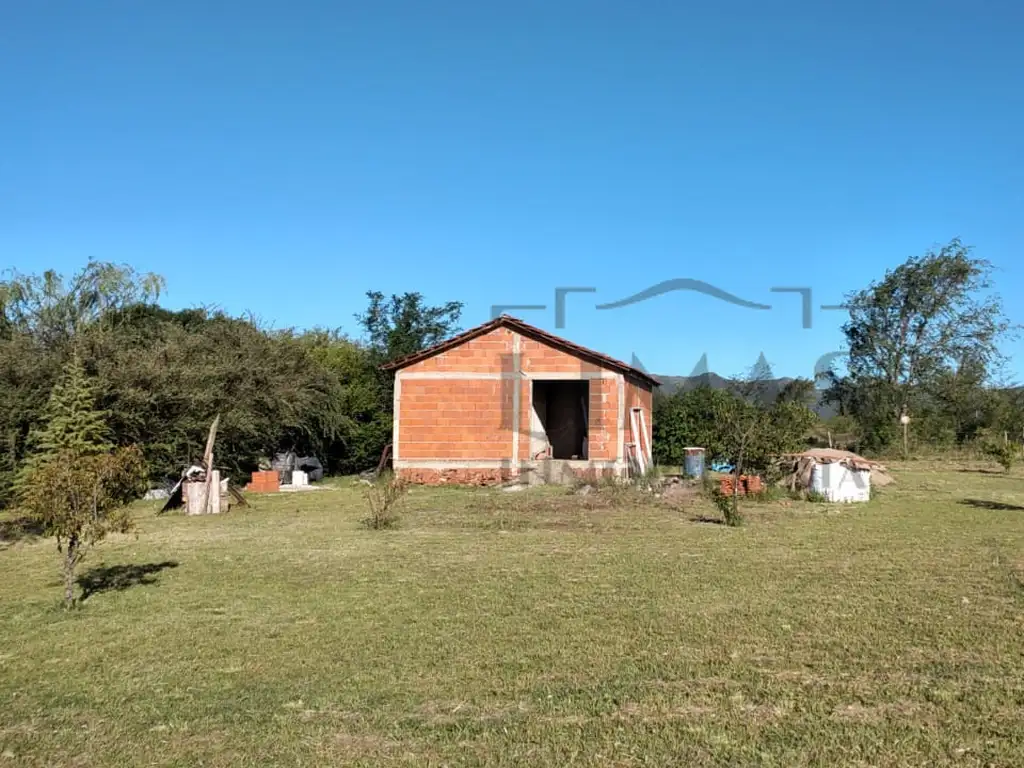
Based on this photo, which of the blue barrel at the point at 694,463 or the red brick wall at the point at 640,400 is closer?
the blue barrel at the point at 694,463

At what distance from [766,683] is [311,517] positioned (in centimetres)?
1018

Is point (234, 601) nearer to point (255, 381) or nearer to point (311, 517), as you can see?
point (311, 517)

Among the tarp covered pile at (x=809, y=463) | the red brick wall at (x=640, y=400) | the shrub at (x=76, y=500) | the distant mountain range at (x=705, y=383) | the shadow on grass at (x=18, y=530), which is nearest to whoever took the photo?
the shrub at (x=76, y=500)

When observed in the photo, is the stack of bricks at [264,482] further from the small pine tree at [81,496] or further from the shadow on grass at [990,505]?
the shadow on grass at [990,505]

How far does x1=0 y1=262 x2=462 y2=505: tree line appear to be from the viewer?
1636 cm

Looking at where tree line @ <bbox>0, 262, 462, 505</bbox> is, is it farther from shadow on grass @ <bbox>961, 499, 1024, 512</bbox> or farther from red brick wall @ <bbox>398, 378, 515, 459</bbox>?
shadow on grass @ <bbox>961, 499, 1024, 512</bbox>

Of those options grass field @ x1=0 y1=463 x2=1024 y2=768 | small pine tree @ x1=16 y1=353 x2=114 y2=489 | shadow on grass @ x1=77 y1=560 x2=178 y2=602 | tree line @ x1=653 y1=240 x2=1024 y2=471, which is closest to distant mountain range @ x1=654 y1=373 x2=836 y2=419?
tree line @ x1=653 y1=240 x2=1024 y2=471

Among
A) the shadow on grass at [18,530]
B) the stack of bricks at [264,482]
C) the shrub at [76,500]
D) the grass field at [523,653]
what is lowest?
the grass field at [523,653]

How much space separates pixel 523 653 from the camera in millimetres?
5148

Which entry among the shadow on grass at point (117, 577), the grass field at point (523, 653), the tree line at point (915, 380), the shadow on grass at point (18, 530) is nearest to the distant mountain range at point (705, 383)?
the tree line at point (915, 380)

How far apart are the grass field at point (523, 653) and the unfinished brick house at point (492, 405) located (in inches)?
382

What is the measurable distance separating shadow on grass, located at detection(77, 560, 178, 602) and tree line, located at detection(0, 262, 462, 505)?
4.50 m

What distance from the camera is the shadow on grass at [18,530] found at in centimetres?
1124

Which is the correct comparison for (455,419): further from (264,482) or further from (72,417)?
(72,417)
